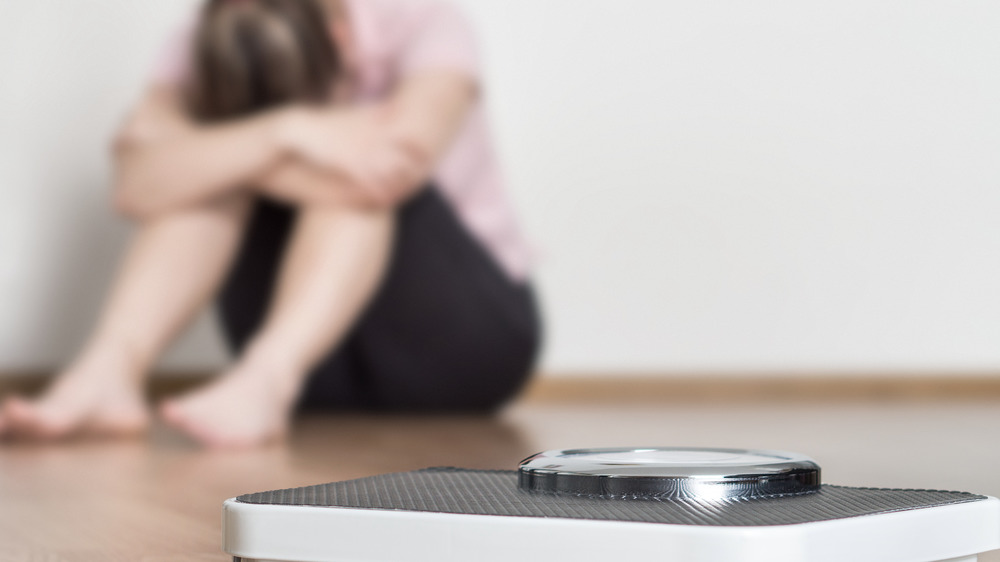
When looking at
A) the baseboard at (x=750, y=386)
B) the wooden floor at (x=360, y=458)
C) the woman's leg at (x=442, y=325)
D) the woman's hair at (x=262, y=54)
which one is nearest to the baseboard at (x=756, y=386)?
the baseboard at (x=750, y=386)

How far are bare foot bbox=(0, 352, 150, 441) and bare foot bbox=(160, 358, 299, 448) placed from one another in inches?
3.8

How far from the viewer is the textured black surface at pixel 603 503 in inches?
9.6

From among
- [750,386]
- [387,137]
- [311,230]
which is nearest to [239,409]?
[311,230]

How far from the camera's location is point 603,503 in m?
0.27

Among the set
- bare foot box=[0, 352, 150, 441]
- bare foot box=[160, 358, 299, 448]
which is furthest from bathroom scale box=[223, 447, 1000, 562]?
bare foot box=[0, 352, 150, 441]

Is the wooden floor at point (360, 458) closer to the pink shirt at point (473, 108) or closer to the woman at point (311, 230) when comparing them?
the woman at point (311, 230)

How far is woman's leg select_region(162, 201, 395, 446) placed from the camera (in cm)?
98

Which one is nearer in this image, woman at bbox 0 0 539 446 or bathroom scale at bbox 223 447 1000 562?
bathroom scale at bbox 223 447 1000 562

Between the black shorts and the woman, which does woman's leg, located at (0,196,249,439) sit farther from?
the black shorts

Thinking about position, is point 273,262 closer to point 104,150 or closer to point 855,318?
point 104,150

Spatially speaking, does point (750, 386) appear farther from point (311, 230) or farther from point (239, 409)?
point (239, 409)

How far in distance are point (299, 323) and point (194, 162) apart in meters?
0.23


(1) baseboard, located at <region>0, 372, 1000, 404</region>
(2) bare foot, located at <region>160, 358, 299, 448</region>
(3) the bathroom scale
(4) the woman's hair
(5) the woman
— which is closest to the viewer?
(3) the bathroom scale

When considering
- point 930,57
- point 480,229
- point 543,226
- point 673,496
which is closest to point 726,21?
point 930,57
